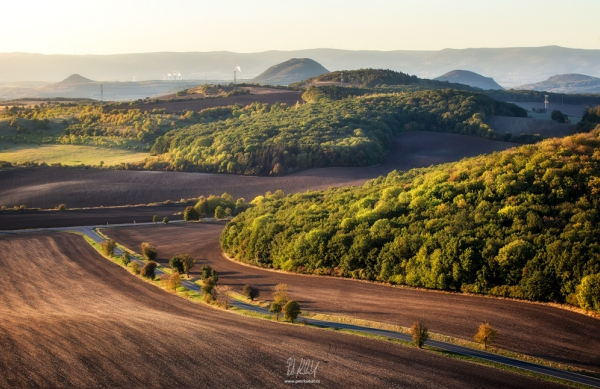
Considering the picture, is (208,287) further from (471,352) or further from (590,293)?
(590,293)

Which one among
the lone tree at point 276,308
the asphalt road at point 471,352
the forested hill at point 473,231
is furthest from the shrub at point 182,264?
the lone tree at point 276,308

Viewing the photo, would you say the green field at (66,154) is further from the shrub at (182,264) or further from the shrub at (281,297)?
the shrub at (281,297)

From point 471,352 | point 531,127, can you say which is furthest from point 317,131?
point 471,352

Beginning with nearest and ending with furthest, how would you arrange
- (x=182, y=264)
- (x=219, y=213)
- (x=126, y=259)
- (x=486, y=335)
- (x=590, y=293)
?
(x=486, y=335)
(x=590, y=293)
(x=182, y=264)
(x=126, y=259)
(x=219, y=213)

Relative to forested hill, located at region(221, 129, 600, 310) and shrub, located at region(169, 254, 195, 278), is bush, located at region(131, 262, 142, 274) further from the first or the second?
forested hill, located at region(221, 129, 600, 310)

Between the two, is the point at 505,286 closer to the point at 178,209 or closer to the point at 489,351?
the point at 489,351

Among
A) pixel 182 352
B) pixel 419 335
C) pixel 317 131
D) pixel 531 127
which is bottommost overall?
pixel 182 352
